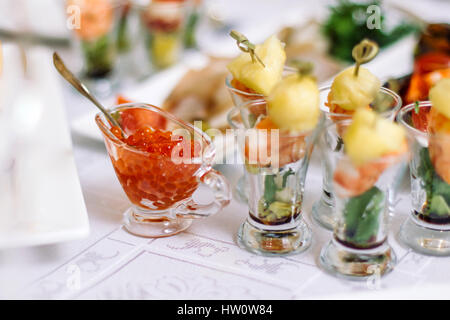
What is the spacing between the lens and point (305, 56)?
4.03ft

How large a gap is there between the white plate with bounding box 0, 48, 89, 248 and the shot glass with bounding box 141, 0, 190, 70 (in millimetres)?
270

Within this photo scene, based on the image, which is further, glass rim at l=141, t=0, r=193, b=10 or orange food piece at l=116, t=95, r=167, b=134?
glass rim at l=141, t=0, r=193, b=10

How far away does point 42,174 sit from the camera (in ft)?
2.89

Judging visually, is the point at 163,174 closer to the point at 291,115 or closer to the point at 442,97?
the point at 291,115

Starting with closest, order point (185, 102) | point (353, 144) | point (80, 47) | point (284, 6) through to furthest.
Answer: point (353, 144), point (185, 102), point (80, 47), point (284, 6)

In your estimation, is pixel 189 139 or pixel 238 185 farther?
pixel 238 185

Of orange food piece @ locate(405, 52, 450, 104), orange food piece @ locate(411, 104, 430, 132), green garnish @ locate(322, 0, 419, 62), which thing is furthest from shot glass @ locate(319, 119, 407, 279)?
green garnish @ locate(322, 0, 419, 62)

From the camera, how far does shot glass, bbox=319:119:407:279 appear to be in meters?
0.64

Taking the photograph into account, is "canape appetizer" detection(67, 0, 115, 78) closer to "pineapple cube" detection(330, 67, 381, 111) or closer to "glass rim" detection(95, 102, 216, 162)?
"glass rim" detection(95, 102, 216, 162)

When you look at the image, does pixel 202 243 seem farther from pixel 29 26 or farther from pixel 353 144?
pixel 29 26

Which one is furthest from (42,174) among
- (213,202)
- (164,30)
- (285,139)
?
(164,30)

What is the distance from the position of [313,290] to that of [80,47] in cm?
79

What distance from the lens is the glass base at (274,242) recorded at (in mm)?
773

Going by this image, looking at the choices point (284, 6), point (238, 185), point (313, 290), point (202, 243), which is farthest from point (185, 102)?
point (284, 6)
